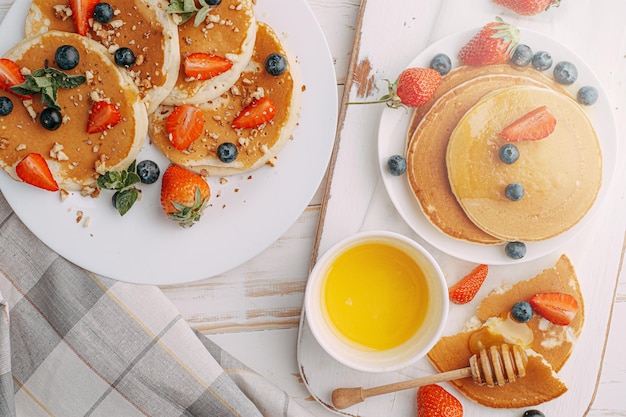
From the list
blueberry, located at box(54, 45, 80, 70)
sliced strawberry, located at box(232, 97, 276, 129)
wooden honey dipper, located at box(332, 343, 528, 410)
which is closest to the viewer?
blueberry, located at box(54, 45, 80, 70)

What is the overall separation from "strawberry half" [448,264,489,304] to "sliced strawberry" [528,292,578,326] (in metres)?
0.19

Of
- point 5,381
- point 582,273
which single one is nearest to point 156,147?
point 5,381

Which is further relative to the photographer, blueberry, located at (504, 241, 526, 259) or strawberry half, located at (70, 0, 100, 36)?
blueberry, located at (504, 241, 526, 259)

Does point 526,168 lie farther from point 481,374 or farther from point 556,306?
point 481,374

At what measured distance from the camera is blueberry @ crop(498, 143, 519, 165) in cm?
194

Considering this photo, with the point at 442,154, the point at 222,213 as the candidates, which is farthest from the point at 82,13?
the point at 442,154

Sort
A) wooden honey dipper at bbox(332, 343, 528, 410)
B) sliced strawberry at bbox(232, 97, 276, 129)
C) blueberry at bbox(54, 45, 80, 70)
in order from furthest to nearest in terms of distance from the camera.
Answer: wooden honey dipper at bbox(332, 343, 528, 410)
sliced strawberry at bbox(232, 97, 276, 129)
blueberry at bbox(54, 45, 80, 70)

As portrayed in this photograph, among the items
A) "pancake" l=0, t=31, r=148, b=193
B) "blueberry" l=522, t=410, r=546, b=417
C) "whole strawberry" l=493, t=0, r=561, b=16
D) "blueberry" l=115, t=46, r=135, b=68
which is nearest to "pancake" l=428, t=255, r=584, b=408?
"blueberry" l=522, t=410, r=546, b=417

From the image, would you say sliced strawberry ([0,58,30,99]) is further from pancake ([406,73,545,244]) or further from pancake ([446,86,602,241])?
pancake ([446,86,602,241])

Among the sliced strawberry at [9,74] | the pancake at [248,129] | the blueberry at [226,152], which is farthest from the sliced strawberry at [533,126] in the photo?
the sliced strawberry at [9,74]

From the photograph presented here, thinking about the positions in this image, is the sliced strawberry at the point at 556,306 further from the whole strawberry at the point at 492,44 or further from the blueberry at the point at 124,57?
the blueberry at the point at 124,57

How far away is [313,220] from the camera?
2184 mm

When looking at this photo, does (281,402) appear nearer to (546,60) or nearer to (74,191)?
(74,191)

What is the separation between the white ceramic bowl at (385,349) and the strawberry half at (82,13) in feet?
3.28
